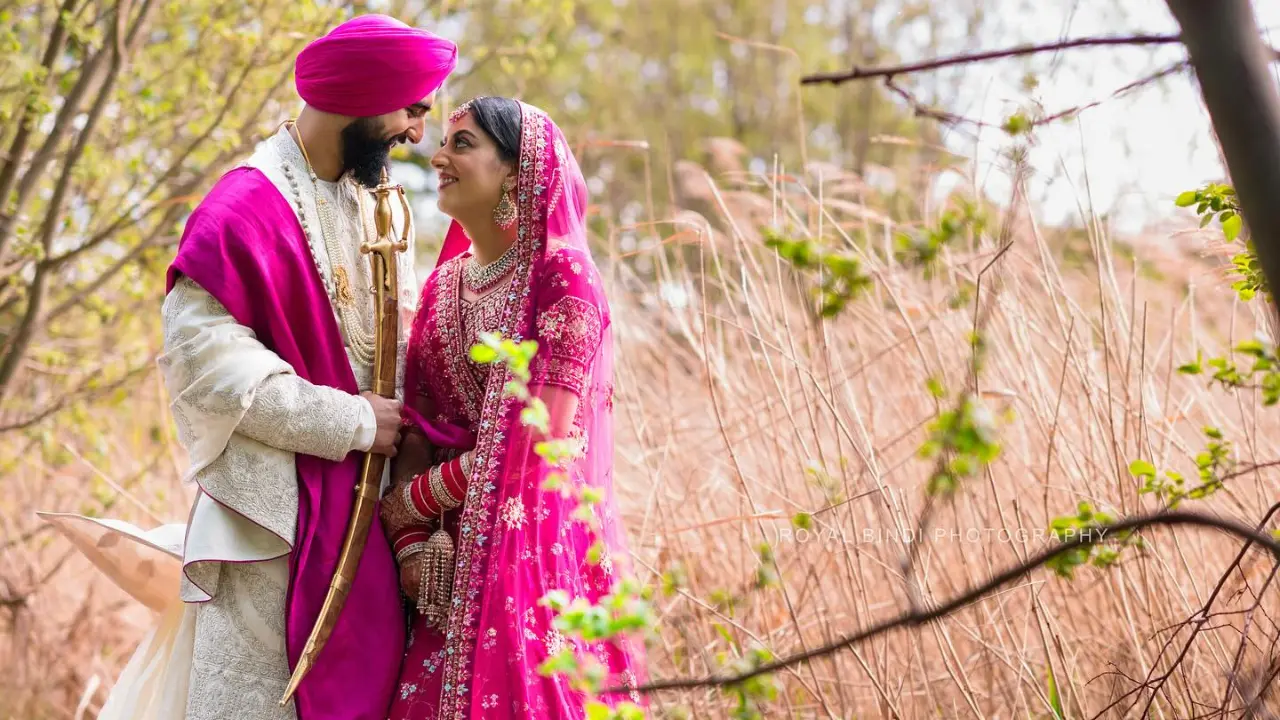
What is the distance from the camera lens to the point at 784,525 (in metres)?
2.89

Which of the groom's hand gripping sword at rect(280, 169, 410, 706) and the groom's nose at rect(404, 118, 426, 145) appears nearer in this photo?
the groom's hand gripping sword at rect(280, 169, 410, 706)

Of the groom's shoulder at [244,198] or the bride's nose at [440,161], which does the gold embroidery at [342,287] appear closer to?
the groom's shoulder at [244,198]

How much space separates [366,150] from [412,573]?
0.81 metres

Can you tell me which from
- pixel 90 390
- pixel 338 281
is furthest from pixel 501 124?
pixel 90 390

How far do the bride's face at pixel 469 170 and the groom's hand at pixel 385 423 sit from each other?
37 centimetres

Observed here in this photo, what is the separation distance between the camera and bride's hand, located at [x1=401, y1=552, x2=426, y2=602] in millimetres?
2111

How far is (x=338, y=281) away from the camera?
2197 millimetres

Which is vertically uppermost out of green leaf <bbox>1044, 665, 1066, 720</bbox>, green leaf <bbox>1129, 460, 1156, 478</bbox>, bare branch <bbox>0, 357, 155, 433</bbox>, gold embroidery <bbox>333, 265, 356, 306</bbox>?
bare branch <bbox>0, 357, 155, 433</bbox>

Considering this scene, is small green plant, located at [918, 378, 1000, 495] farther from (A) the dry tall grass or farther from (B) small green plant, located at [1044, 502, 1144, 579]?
(A) the dry tall grass

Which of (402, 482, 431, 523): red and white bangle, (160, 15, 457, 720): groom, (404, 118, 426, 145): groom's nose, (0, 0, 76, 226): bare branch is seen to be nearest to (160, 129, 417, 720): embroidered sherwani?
(160, 15, 457, 720): groom

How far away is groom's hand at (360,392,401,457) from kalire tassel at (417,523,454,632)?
0.61 feet

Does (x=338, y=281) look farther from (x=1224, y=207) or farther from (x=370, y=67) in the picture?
(x=1224, y=207)

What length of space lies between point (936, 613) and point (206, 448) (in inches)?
58.9

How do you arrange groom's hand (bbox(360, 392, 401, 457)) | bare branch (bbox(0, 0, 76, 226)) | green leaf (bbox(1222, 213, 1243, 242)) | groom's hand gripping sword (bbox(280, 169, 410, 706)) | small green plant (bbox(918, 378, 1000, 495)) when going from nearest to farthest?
small green plant (bbox(918, 378, 1000, 495)), green leaf (bbox(1222, 213, 1243, 242)), groom's hand gripping sword (bbox(280, 169, 410, 706)), groom's hand (bbox(360, 392, 401, 457)), bare branch (bbox(0, 0, 76, 226))
